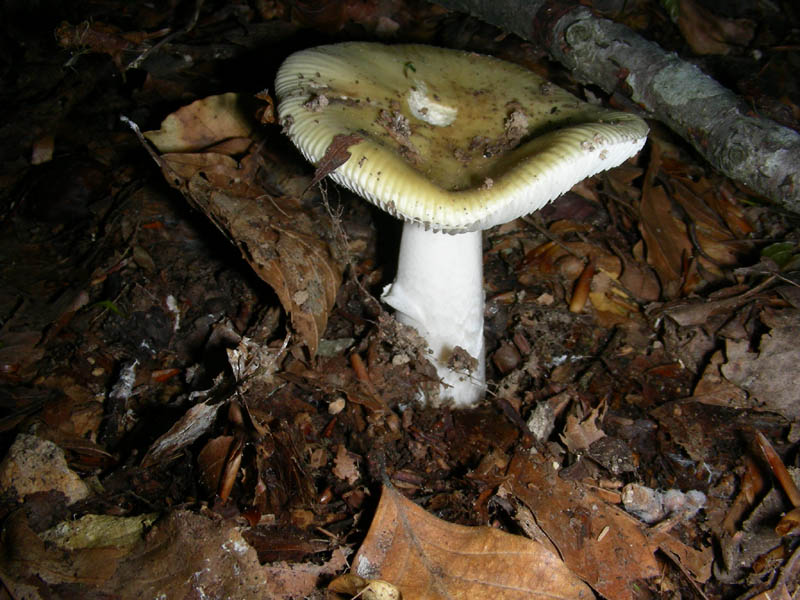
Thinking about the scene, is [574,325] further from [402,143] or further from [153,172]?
[153,172]

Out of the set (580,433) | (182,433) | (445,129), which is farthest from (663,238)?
(182,433)

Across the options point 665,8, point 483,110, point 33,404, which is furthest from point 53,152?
point 665,8

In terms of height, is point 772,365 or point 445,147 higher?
point 445,147

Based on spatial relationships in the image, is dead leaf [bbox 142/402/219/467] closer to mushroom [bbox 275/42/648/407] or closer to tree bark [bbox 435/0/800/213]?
mushroom [bbox 275/42/648/407]

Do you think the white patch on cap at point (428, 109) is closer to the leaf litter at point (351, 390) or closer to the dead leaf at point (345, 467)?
the leaf litter at point (351, 390)

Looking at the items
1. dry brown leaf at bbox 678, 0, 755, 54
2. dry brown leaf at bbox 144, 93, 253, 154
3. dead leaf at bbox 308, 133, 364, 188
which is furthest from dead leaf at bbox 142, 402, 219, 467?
dry brown leaf at bbox 678, 0, 755, 54

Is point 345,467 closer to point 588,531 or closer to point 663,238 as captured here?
point 588,531

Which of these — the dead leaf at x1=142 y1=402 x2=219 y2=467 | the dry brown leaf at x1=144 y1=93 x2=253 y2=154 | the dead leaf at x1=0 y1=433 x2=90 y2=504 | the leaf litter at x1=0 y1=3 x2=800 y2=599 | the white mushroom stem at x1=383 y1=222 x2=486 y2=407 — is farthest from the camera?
the dry brown leaf at x1=144 y1=93 x2=253 y2=154
